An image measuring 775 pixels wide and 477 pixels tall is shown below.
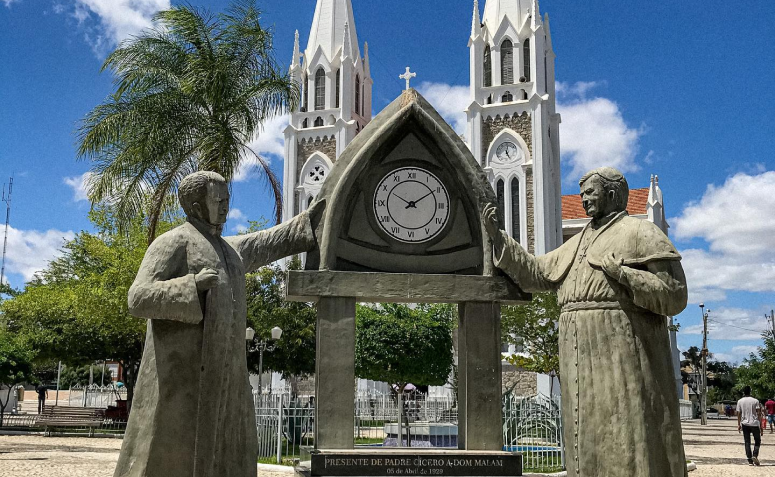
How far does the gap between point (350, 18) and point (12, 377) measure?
40615 millimetres

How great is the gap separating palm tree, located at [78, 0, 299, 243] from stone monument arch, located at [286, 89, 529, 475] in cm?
828

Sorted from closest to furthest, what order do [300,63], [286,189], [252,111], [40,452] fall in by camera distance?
[252,111]
[40,452]
[286,189]
[300,63]

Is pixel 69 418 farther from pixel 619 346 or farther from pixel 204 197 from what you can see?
pixel 619 346

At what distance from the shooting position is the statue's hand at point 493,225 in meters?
6.12

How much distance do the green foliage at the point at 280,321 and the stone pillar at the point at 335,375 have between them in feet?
73.4

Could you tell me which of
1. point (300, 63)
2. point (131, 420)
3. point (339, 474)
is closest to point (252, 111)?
point (339, 474)

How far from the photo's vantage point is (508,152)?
49.9 m

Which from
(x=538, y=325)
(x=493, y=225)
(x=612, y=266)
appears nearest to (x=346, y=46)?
(x=538, y=325)

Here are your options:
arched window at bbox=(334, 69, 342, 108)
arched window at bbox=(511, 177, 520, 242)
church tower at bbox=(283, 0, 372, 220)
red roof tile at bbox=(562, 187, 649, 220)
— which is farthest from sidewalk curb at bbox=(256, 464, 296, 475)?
arched window at bbox=(334, 69, 342, 108)

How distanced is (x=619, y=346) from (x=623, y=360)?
0.09 meters

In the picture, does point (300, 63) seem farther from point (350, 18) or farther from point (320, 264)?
point (320, 264)

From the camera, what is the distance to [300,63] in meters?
58.6

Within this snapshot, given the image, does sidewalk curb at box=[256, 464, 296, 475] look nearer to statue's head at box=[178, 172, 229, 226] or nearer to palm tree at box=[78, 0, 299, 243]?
palm tree at box=[78, 0, 299, 243]

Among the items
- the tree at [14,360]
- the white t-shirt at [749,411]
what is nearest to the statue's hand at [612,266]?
the white t-shirt at [749,411]
